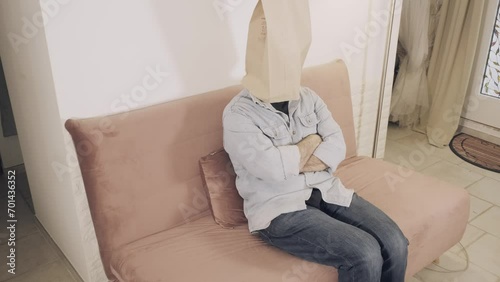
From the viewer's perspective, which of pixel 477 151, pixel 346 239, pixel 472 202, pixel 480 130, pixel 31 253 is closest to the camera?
pixel 346 239

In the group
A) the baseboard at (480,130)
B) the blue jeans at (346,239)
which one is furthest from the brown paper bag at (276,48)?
the baseboard at (480,130)

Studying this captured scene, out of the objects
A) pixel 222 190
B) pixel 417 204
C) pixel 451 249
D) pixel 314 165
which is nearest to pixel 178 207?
pixel 222 190

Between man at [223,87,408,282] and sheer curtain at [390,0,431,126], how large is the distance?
195cm

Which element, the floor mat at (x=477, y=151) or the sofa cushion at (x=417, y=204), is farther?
the floor mat at (x=477, y=151)

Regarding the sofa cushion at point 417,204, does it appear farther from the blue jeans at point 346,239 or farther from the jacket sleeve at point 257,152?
the jacket sleeve at point 257,152

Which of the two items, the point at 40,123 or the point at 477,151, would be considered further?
the point at 477,151

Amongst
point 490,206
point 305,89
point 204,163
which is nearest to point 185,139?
point 204,163

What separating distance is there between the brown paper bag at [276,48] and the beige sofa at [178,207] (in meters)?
0.32

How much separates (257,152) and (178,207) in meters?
0.43

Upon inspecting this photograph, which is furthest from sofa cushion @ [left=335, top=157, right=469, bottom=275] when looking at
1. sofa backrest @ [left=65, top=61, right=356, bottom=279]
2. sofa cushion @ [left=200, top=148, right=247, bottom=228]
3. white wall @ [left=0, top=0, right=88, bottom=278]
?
white wall @ [left=0, top=0, right=88, bottom=278]

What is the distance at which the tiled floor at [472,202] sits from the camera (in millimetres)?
2076

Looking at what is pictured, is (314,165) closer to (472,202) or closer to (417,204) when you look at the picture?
(417,204)

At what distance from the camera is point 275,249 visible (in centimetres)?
158

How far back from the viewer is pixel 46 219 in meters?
2.32
